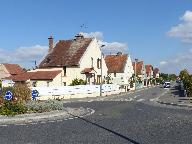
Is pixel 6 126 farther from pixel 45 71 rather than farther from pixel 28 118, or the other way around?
pixel 45 71

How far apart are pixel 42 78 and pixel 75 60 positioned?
737cm

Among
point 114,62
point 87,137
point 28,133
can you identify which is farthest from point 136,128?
point 114,62

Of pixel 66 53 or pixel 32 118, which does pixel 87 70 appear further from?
pixel 32 118

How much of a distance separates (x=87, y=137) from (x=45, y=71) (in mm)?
48327

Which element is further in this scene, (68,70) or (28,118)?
(68,70)

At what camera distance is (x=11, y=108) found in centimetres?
2567

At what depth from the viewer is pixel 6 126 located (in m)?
20.3

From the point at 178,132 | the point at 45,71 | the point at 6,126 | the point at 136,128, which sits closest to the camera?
the point at 178,132

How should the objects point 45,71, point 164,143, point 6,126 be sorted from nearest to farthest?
point 164,143
point 6,126
point 45,71

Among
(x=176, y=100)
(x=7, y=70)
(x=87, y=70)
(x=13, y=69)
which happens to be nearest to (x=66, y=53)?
(x=87, y=70)

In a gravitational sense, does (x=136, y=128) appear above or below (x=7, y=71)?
below

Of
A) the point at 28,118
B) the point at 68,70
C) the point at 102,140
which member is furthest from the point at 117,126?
the point at 68,70

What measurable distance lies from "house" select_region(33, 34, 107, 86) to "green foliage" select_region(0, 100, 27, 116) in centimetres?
3364

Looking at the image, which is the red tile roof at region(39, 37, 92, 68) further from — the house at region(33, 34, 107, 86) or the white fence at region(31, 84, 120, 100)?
the white fence at region(31, 84, 120, 100)
